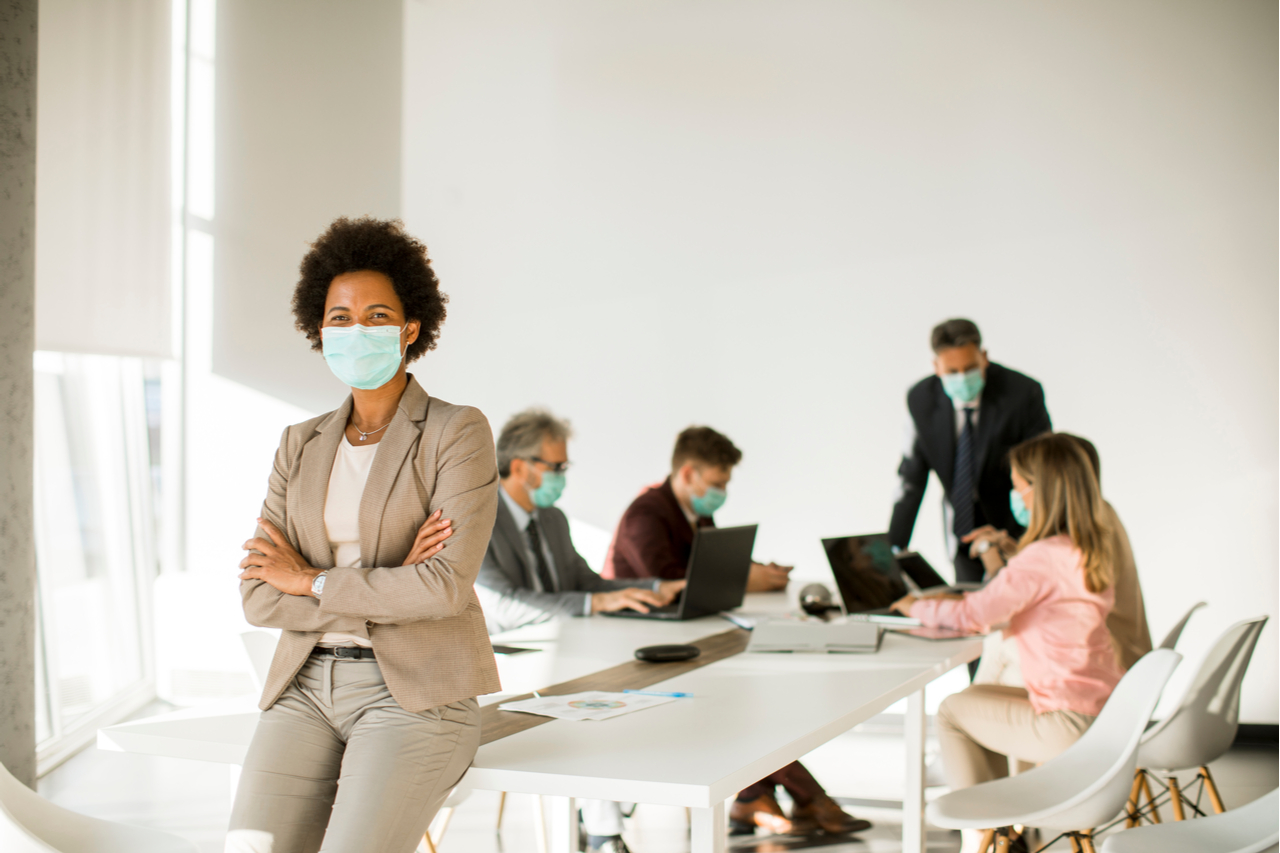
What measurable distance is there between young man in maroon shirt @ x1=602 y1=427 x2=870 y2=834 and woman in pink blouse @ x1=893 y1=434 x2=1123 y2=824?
2.38 ft

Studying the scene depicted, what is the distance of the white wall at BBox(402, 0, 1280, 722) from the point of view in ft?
15.5

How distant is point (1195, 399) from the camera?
4.74m

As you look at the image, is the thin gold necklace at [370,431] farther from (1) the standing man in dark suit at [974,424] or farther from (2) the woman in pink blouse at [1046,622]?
(1) the standing man in dark suit at [974,424]

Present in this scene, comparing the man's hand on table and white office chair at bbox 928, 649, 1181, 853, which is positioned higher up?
the man's hand on table

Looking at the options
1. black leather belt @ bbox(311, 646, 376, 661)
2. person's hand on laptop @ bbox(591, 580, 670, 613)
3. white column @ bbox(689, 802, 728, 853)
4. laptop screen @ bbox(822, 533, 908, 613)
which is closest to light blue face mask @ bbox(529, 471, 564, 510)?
person's hand on laptop @ bbox(591, 580, 670, 613)

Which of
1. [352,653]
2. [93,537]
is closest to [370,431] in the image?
[352,653]

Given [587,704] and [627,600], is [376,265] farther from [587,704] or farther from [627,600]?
[627,600]

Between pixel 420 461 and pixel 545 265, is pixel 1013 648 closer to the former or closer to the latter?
pixel 420 461

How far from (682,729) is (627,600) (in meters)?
1.35

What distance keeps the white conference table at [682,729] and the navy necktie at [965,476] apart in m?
2.00

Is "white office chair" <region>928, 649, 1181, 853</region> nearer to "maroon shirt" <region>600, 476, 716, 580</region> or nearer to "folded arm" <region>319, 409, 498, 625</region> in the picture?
"folded arm" <region>319, 409, 498, 625</region>

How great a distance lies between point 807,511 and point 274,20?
3830mm

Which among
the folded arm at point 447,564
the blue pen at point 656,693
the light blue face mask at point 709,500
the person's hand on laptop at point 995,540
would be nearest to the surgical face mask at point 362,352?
the folded arm at point 447,564

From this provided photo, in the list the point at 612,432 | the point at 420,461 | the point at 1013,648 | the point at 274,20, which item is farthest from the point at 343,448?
the point at 274,20
